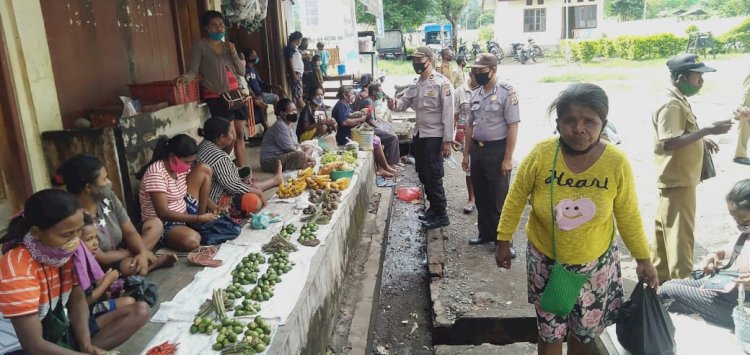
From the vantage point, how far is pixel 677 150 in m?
4.32

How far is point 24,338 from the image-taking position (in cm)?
238

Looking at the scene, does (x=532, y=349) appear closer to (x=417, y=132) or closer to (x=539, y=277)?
(x=539, y=277)

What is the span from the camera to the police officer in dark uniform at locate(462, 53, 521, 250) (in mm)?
5410

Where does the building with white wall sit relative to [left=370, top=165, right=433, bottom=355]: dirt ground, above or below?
above

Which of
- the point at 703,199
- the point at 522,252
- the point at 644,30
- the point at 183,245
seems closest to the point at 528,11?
the point at 644,30

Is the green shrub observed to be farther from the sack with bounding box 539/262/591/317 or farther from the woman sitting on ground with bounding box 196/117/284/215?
the sack with bounding box 539/262/591/317

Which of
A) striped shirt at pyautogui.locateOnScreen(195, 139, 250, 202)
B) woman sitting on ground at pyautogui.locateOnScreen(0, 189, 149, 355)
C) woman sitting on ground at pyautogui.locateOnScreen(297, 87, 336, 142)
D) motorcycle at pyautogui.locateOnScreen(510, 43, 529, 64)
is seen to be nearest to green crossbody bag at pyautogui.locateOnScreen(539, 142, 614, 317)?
woman sitting on ground at pyautogui.locateOnScreen(0, 189, 149, 355)

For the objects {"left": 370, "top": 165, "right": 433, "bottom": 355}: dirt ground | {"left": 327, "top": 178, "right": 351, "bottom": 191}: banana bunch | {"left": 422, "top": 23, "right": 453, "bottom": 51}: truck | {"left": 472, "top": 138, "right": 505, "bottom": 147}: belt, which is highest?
{"left": 422, "top": 23, "right": 453, "bottom": 51}: truck

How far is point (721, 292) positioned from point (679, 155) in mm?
1302

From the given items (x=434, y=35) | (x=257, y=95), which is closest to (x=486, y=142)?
(x=257, y=95)

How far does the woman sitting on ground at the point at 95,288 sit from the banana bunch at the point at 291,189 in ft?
8.66

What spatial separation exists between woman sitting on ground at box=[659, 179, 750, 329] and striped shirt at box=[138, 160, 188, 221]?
12.8ft

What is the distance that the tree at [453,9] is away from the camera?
36.0 meters

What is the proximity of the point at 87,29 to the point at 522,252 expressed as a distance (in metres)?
5.22
